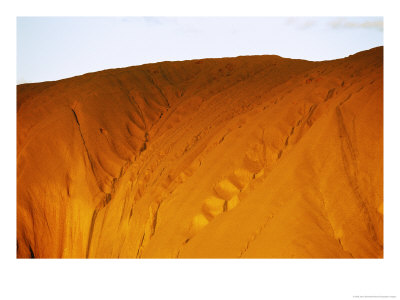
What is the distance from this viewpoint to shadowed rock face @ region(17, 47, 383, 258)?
216 inches

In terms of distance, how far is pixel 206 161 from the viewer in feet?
23.8

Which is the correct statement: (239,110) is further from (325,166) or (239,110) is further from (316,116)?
(325,166)

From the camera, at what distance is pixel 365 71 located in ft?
25.0

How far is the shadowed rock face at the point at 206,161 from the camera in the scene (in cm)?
550

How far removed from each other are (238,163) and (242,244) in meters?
1.73

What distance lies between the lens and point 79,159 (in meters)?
8.78

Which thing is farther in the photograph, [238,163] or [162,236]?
[238,163]

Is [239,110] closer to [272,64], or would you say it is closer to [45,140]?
[272,64]
